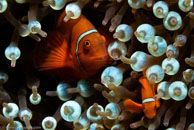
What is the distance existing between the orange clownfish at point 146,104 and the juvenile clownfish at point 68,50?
0.16 meters

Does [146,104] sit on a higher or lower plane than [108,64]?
lower

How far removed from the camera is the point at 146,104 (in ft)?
2.58

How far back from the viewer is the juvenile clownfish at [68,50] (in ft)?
2.97

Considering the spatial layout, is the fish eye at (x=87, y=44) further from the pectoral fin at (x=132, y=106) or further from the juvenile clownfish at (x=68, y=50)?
the pectoral fin at (x=132, y=106)

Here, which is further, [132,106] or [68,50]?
[68,50]

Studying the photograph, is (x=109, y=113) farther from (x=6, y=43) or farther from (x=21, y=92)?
(x=6, y=43)

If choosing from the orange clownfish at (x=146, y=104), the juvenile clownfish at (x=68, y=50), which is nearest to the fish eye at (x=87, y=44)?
the juvenile clownfish at (x=68, y=50)

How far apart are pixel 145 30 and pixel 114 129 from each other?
0.29m

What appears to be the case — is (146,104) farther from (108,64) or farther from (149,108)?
(108,64)

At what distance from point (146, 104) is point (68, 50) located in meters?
0.32

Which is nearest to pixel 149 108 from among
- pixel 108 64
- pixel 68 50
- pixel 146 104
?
pixel 146 104

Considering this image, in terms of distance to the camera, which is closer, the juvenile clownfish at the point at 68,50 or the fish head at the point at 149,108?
the fish head at the point at 149,108

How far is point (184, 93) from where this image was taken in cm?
73

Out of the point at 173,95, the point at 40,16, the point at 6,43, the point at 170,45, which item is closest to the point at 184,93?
the point at 173,95
